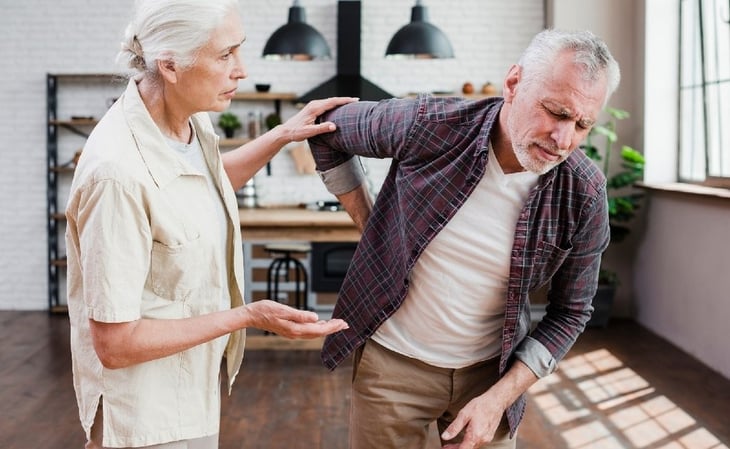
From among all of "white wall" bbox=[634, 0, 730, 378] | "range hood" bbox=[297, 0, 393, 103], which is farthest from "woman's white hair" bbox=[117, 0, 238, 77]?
"range hood" bbox=[297, 0, 393, 103]

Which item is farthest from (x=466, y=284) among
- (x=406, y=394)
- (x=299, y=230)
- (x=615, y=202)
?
(x=615, y=202)

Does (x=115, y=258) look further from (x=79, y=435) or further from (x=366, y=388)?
(x=79, y=435)

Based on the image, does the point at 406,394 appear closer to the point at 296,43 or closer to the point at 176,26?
the point at 176,26

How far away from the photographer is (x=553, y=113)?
5.42ft

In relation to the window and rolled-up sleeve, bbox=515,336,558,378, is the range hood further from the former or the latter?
rolled-up sleeve, bbox=515,336,558,378

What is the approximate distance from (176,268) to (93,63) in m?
6.53

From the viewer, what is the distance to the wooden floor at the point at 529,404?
4090 mm

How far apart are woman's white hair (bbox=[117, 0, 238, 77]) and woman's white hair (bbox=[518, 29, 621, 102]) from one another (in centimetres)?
60

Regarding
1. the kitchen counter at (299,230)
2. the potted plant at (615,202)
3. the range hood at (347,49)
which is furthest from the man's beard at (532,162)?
the range hood at (347,49)

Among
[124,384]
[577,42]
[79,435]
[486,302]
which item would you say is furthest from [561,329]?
[79,435]

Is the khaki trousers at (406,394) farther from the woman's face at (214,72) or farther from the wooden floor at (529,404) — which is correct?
the wooden floor at (529,404)

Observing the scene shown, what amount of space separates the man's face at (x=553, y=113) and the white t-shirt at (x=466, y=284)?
115mm

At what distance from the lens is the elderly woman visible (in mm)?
1430

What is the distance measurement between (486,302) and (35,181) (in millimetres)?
6619
